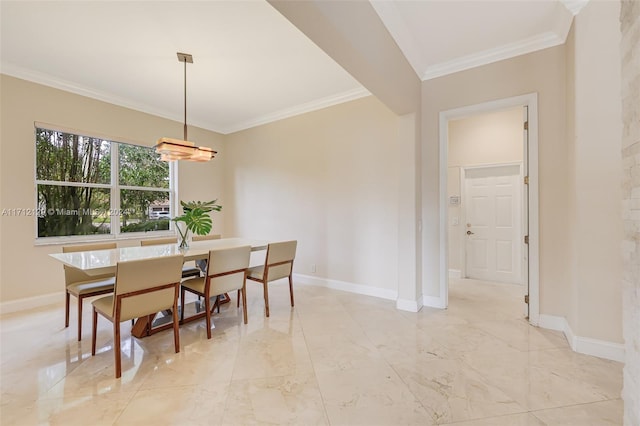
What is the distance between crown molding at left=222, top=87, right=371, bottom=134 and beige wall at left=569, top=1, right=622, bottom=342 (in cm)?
229

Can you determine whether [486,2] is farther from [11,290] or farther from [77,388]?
[11,290]

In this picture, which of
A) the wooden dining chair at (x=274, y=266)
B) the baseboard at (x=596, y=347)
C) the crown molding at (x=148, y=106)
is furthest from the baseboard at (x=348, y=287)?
the crown molding at (x=148, y=106)

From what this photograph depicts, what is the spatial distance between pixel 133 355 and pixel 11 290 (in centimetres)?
241

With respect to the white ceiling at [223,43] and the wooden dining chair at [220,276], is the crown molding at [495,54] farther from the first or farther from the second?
the wooden dining chair at [220,276]

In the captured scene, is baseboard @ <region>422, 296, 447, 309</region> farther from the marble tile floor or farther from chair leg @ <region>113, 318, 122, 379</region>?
chair leg @ <region>113, 318, 122, 379</region>

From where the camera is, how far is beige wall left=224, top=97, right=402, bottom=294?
12.3 feet

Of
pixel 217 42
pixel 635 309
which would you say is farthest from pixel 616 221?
pixel 217 42

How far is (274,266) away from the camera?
126 inches

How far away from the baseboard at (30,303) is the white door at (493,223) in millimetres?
6279

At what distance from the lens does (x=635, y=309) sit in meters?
1.06

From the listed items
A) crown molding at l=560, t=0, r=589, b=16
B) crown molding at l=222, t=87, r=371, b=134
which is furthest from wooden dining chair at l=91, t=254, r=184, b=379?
crown molding at l=560, t=0, r=589, b=16

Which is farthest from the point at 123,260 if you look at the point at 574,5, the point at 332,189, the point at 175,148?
the point at 574,5

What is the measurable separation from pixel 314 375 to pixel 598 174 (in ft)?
8.97

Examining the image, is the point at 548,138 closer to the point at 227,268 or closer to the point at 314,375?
the point at 314,375
